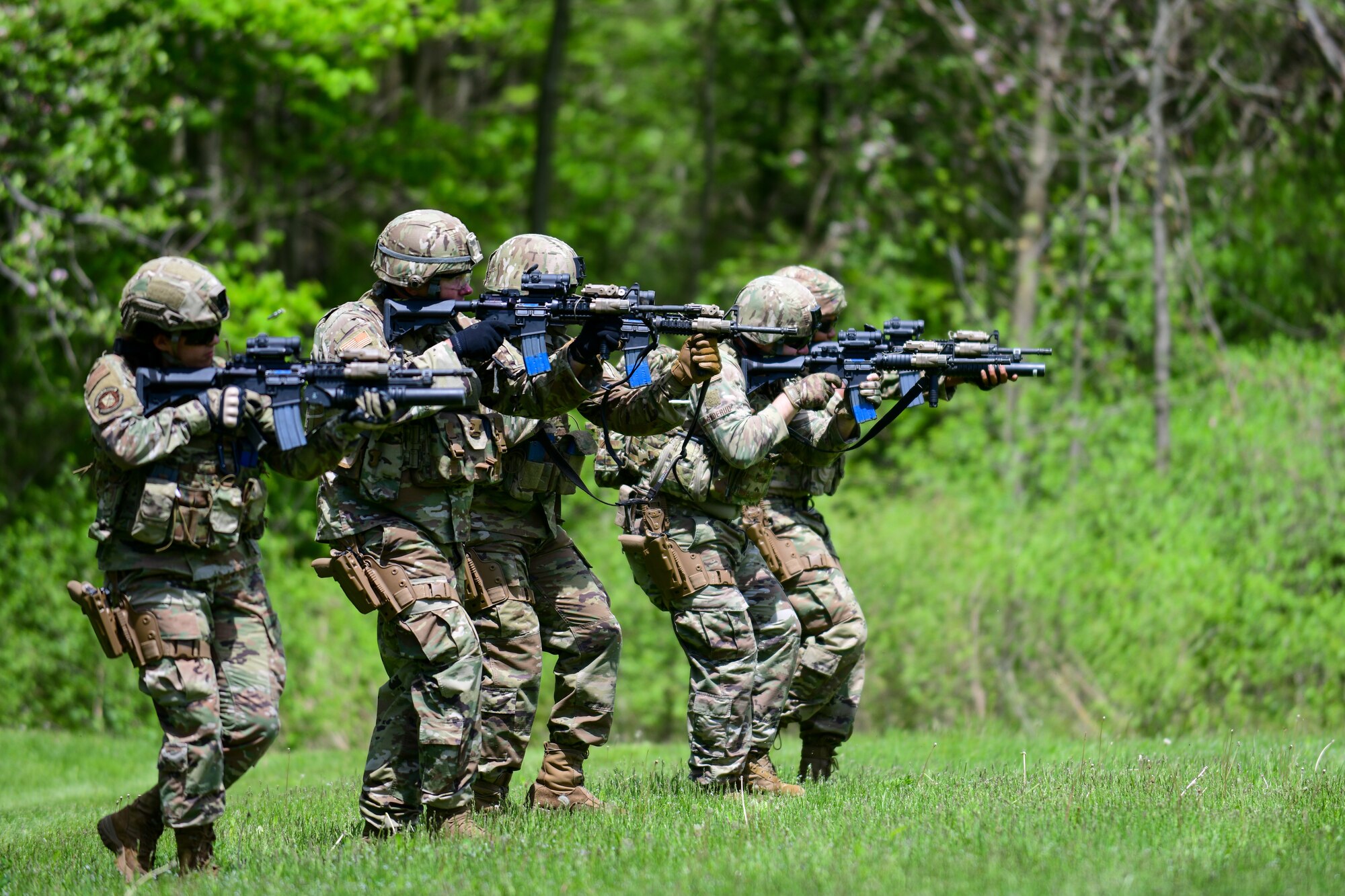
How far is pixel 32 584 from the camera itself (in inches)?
629

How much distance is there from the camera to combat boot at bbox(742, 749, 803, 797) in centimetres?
735

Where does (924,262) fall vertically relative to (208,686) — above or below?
above

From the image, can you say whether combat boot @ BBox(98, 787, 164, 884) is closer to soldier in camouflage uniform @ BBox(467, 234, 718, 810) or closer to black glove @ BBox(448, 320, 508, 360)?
soldier in camouflage uniform @ BBox(467, 234, 718, 810)

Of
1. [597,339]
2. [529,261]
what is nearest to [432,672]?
[597,339]

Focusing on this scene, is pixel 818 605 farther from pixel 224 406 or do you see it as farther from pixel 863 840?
pixel 224 406

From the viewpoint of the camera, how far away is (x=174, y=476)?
18.5ft

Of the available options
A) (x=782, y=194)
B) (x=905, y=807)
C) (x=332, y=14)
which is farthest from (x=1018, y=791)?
(x=782, y=194)

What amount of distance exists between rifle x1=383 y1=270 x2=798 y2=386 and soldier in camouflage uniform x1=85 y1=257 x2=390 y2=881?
91 centimetres

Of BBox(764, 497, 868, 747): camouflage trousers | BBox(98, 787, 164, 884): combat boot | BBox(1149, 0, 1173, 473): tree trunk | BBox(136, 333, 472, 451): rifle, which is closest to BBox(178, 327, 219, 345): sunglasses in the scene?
BBox(136, 333, 472, 451): rifle

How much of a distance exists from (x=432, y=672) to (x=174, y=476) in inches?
50.0

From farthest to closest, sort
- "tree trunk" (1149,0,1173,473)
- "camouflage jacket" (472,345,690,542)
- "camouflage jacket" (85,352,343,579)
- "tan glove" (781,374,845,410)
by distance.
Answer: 1. "tree trunk" (1149,0,1173,473)
2. "tan glove" (781,374,845,410)
3. "camouflage jacket" (472,345,690,542)
4. "camouflage jacket" (85,352,343,579)

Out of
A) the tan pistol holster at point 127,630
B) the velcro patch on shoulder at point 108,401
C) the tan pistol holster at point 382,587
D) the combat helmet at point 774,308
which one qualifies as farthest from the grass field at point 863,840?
the combat helmet at point 774,308

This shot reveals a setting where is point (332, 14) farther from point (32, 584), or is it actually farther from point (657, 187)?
point (657, 187)

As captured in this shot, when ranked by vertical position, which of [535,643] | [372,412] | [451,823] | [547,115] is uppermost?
[547,115]
